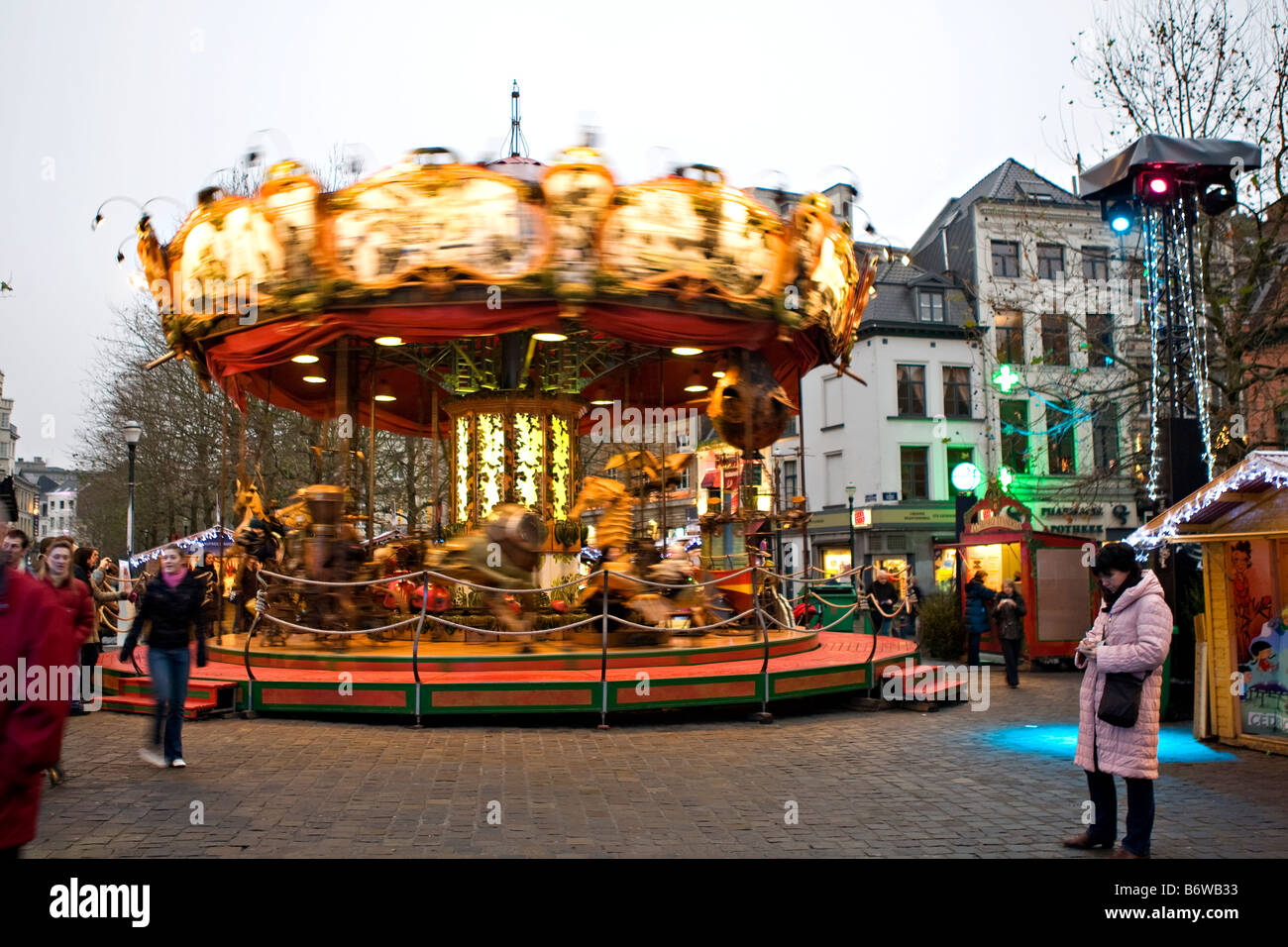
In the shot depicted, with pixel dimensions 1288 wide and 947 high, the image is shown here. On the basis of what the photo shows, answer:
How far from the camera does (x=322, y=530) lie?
12320 mm

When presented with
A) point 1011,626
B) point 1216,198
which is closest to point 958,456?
point 1011,626

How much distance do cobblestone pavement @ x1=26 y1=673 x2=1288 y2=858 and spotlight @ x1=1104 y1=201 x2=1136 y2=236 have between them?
6455mm

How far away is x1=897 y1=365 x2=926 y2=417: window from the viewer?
38.8m

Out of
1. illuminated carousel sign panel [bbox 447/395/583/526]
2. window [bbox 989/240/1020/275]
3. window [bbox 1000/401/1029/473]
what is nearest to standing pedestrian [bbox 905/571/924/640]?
illuminated carousel sign panel [bbox 447/395/583/526]

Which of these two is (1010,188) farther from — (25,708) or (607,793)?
(25,708)

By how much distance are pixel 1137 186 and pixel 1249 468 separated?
5.16 metres

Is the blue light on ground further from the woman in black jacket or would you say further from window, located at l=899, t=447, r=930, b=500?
window, located at l=899, t=447, r=930, b=500

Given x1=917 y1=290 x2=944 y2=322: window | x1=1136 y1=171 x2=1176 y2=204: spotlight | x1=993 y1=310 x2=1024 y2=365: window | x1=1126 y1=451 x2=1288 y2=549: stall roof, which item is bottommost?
x1=1126 y1=451 x2=1288 y2=549: stall roof

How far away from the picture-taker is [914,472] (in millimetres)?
38625

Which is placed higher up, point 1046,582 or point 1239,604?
point 1239,604

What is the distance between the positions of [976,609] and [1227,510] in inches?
265

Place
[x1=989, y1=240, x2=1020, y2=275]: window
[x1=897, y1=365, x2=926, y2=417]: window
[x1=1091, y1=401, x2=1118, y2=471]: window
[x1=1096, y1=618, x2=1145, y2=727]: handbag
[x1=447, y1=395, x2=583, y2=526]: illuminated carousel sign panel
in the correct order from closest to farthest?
[x1=1096, y1=618, x2=1145, y2=727]: handbag, [x1=447, y1=395, x2=583, y2=526]: illuminated carousel sign panel, [x1=1091, y1=401, x2=1118, y2=471]: window, [x1=989, y1=240, x2=1020, y2=275]: window, [x1=897, y1=365, x2=926, y2=417]: window

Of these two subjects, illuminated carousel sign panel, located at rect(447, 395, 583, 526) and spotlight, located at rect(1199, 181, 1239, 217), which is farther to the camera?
illuminated carousel sign panel, located at rect(447, 395, 583, 526)

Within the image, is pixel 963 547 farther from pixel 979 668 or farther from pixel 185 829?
pixel 185 829
